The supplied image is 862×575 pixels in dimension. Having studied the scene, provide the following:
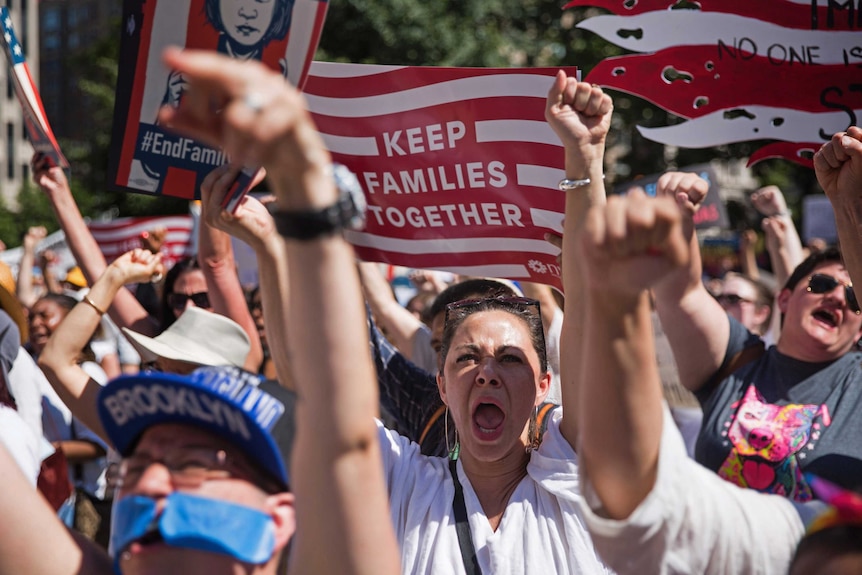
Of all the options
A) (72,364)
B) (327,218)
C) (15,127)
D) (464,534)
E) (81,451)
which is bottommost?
(81,451)

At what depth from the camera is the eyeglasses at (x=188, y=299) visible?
4.42 meters

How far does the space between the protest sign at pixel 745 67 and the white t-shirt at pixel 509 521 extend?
165 cm

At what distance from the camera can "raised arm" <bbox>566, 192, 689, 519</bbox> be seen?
1.63 m

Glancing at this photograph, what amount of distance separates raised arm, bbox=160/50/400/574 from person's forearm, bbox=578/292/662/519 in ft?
1.27

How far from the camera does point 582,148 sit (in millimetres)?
2559

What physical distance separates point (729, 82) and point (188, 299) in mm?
2420

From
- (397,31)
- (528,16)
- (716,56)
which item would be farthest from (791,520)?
(528,16)

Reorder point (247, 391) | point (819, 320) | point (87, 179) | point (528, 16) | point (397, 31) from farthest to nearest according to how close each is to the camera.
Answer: point (87, 179) < point (528, 16) < point (397, 31) < point (819, 320) < point (247, 391)

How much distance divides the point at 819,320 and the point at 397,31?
1739 centimetres

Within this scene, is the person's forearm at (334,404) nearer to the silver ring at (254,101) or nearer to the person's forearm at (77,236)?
the silver ring at (254,101)

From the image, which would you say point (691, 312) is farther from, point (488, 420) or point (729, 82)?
point (729, 82)

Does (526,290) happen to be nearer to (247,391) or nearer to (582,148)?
(582,148)

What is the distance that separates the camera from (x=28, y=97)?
378 centimetres

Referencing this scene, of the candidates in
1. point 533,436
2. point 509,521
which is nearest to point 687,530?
point 509,521
